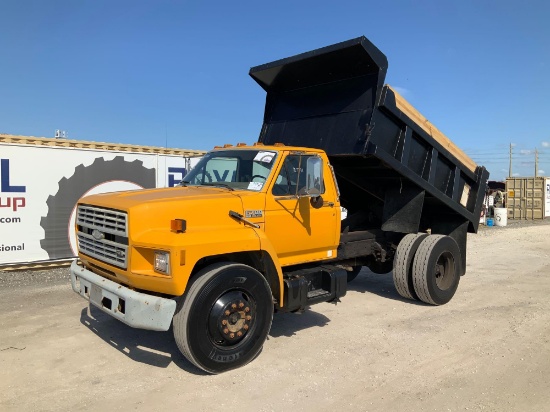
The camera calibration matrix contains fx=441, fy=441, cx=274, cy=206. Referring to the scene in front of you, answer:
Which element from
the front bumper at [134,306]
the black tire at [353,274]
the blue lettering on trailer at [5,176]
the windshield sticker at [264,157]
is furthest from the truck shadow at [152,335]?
the blue lettering on trailer at [5,176]

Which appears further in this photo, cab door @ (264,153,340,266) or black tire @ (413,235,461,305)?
black tire @ (413,235,461,305)

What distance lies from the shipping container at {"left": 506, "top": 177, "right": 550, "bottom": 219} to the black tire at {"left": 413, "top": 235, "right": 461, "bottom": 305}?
79.0ft

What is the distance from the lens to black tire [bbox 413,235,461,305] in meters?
6.91

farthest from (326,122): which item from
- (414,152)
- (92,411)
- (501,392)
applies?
(92,411)

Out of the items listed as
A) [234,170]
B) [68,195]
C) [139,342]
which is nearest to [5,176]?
[68,195]

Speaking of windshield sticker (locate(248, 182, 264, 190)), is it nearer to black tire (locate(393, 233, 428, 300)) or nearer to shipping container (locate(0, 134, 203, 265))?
black tire (locate(393, 233, 428, 300))

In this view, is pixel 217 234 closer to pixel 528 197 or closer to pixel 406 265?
pixel 406 265

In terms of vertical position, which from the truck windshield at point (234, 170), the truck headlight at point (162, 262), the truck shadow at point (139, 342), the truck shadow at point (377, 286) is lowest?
the truck shadow at point (139, 342)

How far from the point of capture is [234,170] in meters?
5.43

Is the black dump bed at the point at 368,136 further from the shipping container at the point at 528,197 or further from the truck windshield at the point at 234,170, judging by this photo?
the shipping container at the point at 528,197

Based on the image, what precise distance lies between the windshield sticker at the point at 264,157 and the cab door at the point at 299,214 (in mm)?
170

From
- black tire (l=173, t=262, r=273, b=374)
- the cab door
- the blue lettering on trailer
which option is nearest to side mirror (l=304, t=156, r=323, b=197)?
the cab door

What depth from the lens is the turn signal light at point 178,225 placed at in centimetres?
415

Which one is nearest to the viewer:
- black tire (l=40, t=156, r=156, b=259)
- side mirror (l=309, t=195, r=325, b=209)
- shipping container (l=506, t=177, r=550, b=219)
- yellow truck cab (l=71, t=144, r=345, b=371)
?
yellow truck cab (l=71, t=144, r=345, b=371)
